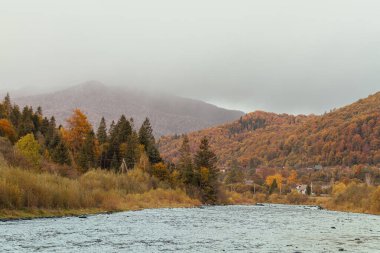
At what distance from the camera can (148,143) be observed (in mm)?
149875

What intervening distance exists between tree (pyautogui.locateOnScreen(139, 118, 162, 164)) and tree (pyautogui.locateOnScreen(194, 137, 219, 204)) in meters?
12.8

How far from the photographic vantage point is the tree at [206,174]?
14150 centimetres

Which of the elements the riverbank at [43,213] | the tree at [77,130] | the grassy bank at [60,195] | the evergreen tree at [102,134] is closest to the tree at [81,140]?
the tree at [77,130]

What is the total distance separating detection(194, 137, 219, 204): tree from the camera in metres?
142

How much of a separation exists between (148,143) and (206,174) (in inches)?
870

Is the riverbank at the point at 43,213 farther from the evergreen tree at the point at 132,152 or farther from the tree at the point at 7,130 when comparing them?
the tree at the point at 7,130

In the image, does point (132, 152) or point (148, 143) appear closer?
point (132, 152)

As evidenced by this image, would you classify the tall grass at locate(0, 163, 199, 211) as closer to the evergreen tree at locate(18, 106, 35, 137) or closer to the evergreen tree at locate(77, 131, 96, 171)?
the evergreen tree at locate(77, 131, 96, 171)

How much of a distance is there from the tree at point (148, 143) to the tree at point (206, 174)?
12.8m

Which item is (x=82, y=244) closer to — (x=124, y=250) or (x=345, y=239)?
(x=124, y=250)

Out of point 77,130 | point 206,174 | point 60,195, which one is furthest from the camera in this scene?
point 77,130

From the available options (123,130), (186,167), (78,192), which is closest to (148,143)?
(123,130)

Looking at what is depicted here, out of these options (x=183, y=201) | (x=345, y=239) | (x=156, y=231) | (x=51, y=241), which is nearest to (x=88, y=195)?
(x=156, y=231)

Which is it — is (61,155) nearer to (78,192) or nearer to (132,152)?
(132,152)
